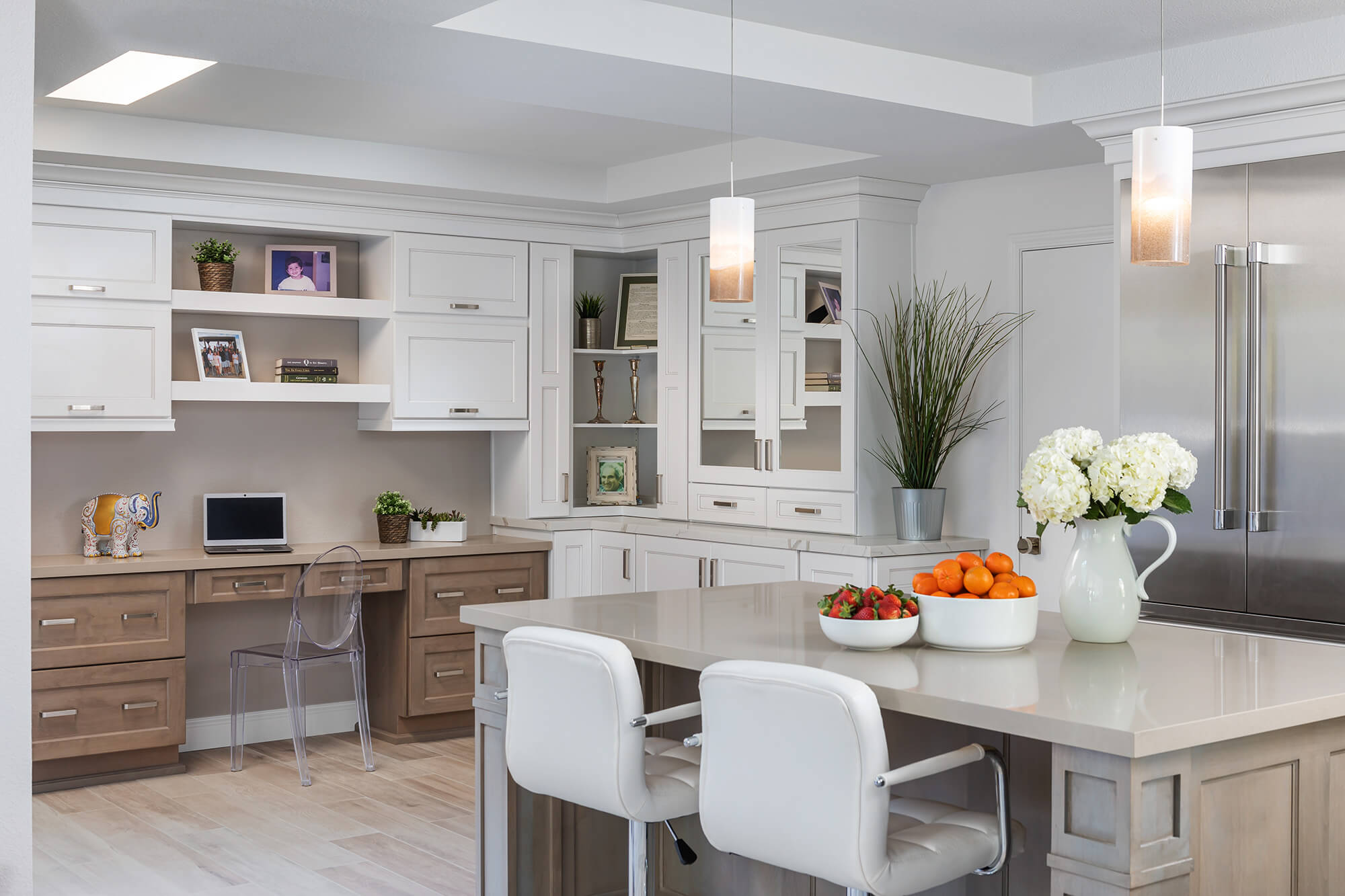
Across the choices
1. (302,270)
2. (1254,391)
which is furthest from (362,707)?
Result: (1254,391)

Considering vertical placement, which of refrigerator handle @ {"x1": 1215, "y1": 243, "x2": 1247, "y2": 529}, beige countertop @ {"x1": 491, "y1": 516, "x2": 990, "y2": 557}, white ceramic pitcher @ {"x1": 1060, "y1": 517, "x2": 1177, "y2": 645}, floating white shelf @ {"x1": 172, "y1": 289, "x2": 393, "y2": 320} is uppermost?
floating white shelf @ {"x1": 172, "y1": 289, "x2": 393, "y2": 320}

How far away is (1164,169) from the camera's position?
239cm

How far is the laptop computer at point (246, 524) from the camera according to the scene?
5.41 meters

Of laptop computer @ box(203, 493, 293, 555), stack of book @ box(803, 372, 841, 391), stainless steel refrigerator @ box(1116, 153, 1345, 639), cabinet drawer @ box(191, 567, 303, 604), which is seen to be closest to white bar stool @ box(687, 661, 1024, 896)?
stainless steel refrigerator @ box(1116, 153, 1345, 639)

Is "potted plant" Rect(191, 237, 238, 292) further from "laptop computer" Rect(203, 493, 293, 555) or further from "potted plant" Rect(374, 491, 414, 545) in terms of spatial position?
"potted plant" Rect(374, 491, 414, 545)

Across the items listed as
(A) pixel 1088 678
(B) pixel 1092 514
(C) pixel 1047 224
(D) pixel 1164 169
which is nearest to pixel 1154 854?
(A) pixel 1088 678

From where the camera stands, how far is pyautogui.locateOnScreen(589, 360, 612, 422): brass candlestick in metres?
6.28

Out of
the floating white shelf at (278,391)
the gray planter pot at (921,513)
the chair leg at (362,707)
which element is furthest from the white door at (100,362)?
the gray planter pot at (921,513)

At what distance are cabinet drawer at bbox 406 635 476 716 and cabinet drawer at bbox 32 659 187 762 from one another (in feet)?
3.08

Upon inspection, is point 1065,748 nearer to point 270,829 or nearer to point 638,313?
point 270,829

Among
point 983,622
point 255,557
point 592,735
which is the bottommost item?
point 592,735

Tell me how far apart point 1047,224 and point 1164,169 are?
2487 millimetres

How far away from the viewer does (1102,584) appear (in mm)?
2746

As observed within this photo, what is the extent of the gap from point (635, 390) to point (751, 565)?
4.71 feet
